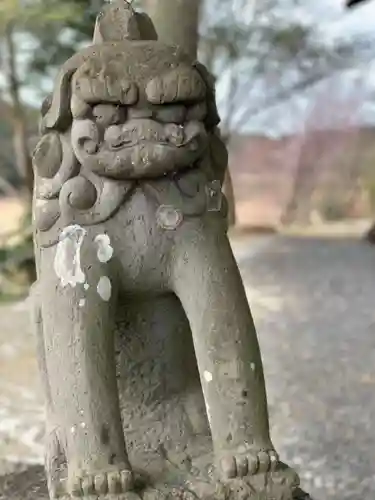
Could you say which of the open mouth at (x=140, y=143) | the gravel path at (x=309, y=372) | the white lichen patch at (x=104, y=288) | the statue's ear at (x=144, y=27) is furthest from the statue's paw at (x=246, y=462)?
the gravel path at (x=309, y=372)

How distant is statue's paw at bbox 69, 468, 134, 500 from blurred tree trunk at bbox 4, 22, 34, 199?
3172 millimetres

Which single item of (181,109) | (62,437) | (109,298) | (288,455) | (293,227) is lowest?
(293,227)

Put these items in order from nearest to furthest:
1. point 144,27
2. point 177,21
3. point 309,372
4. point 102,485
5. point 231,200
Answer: point 102,485 → point 144,27 → point 177,21 → point 309,372 → point 231,200

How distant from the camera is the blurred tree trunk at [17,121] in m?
3.80

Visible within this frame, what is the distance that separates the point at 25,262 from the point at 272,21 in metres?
1.82

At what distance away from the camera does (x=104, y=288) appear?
89cm

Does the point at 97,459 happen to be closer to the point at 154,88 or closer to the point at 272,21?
the point at 154,88

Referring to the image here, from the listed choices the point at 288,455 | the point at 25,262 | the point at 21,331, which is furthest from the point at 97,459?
the point at 25,262

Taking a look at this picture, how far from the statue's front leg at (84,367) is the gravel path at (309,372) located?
2.46 feet

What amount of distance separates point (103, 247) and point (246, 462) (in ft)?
0.90

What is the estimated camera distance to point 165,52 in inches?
34.8

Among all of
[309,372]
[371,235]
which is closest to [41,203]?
[309,372]

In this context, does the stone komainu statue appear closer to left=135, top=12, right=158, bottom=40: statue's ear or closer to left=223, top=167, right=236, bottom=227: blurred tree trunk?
left=135, top=12, right=158, bottom=40: statue's ear

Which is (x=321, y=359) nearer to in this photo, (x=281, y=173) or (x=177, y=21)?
(x=177, y=21)
